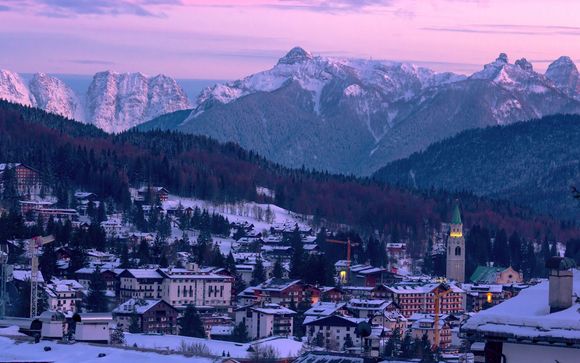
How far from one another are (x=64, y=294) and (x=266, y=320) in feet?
54.3

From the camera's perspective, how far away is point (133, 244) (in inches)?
7854

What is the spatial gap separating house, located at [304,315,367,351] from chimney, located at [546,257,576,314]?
112 m

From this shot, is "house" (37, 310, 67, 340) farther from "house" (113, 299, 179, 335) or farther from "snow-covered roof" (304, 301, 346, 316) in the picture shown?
"snow-covered roof" (304, 301, 346, 316)

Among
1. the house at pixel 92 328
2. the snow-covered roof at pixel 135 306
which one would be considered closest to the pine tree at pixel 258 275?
the snow-covered roof at pixel 135 306

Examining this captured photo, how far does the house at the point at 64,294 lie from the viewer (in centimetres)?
13725

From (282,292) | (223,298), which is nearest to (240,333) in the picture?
(282,292)

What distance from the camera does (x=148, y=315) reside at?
140875 millimetres

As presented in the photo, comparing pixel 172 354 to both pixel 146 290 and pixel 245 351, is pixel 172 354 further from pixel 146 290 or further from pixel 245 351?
pixel 146 290

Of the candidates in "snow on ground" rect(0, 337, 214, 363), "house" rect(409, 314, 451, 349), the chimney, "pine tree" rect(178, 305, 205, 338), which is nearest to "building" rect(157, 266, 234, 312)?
"pine tree" rect(178, 305, 205, 338)

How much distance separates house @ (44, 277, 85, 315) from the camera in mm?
137250

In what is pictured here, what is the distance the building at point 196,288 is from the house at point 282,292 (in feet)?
6.16

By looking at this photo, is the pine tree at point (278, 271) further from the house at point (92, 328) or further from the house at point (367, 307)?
the house at point (92, 328)

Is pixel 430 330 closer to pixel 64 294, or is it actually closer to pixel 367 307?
pixel 367 307

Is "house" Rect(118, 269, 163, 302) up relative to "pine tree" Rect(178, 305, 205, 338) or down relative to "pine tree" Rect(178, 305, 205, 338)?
up
